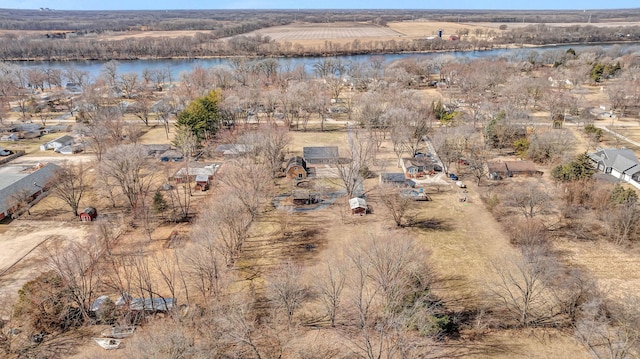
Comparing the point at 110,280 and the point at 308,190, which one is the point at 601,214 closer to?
the point at 308,190

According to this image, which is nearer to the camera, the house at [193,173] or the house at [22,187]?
the house at [22,187]

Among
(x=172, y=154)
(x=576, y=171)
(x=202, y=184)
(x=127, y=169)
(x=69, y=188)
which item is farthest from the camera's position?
(x=172, y=154)

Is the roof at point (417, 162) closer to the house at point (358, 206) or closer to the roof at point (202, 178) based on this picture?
the house at point (358, 206)

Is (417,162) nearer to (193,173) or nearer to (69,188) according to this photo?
(193,173)

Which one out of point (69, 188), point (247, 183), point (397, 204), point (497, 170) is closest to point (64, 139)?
point (69, 188)

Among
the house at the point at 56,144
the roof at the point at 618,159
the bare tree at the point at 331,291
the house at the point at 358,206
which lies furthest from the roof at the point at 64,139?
the roof at the point at 618,159

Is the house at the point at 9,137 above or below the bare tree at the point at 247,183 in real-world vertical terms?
above

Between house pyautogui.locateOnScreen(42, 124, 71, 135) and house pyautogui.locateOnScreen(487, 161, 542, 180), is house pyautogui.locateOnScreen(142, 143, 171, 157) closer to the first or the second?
house pyautogui.locateOnScreen(42, 124, 71, 135)
